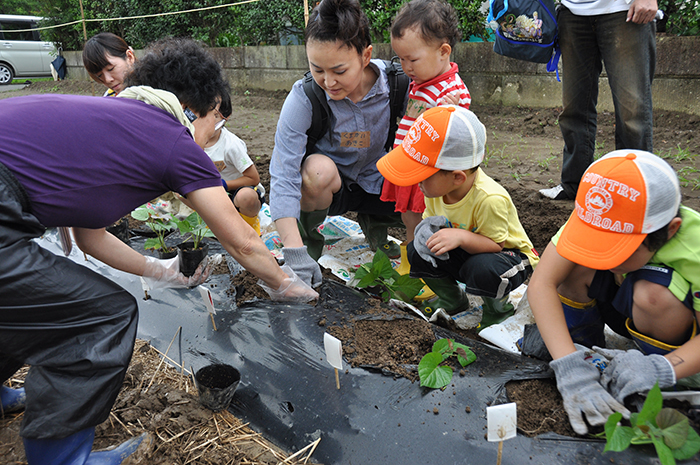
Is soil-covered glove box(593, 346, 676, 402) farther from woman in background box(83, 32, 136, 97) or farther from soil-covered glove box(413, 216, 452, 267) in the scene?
woman in background box(83, 32, 136, 97)

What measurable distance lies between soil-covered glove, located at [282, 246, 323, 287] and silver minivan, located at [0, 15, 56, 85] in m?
13.4

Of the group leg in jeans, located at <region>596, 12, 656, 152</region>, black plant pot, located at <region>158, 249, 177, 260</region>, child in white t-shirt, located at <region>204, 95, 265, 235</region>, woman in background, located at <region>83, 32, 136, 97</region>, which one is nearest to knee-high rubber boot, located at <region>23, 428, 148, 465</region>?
black plant pot, located at <region>158, 249, 177, 260</region>

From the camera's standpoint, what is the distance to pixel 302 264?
1.89 meters

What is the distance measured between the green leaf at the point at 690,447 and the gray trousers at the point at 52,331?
1.29 metres

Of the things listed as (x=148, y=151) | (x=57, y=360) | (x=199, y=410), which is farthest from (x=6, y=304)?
(x=199, y=410)

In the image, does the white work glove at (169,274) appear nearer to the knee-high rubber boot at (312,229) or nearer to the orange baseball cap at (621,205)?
the knee-high rubber boot at (312,229)

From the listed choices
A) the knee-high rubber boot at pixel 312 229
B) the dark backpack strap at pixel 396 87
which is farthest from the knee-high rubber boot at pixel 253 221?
the dark backpack strap at pixel 396 87

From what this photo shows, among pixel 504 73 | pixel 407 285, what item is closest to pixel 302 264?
pixel 407 285

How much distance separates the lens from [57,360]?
1142mm

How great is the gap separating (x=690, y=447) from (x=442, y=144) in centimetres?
103

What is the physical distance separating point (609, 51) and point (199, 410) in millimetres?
2560

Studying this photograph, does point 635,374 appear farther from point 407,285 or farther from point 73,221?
point 73,221

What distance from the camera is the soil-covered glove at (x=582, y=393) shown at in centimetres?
114

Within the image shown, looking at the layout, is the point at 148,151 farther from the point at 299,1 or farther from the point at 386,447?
the point at 299,1
